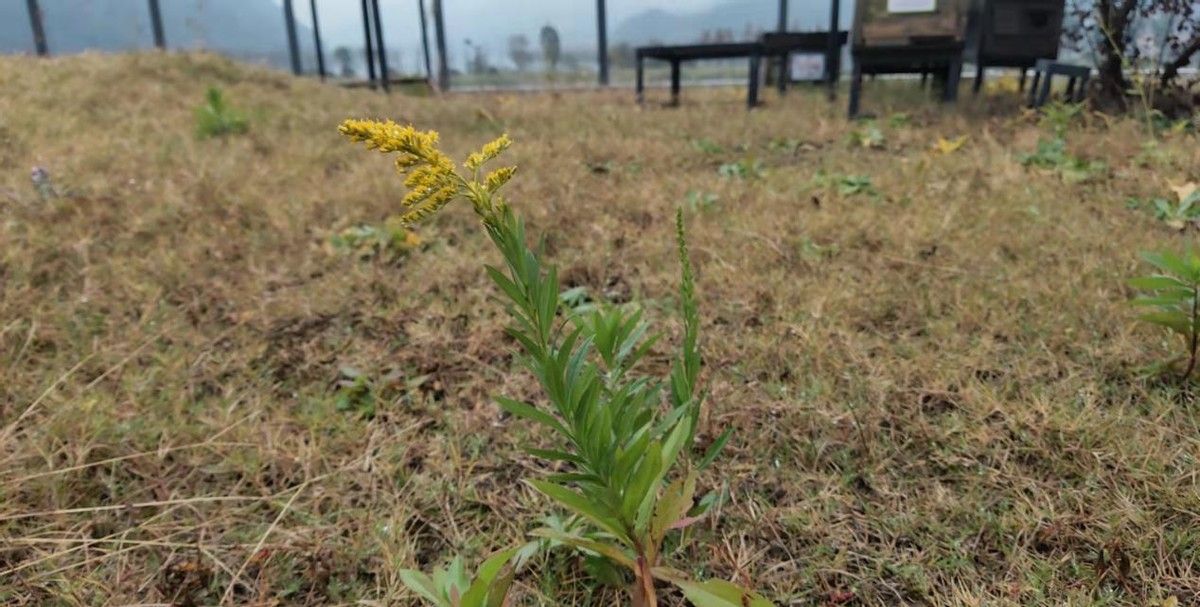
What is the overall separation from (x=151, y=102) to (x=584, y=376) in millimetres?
5578

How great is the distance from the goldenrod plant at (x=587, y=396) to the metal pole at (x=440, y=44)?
1329 cm

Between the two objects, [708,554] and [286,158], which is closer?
[708,554]

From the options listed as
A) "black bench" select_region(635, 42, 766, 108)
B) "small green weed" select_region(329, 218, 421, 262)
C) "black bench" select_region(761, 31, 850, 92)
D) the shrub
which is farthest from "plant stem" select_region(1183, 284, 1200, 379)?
"black bench" select_region(761, 31, 850, 92)

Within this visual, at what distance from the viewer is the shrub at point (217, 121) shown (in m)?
4.13

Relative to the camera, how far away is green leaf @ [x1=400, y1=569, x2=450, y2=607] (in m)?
0.85

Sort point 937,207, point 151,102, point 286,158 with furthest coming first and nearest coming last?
point 151,102, point 286,158, point 937,207

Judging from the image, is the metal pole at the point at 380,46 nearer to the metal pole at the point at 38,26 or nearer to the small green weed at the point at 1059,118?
the metal pole at the point at 38,26

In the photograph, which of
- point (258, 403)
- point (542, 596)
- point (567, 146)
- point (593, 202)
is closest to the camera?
point (542, 596)

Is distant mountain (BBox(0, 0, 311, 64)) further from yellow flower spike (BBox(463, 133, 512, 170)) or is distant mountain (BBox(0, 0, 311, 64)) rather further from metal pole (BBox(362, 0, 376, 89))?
yellow flower spike (BBox(463, 133, 512, 170))

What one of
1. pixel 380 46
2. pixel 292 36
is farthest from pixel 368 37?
pixel 292 36

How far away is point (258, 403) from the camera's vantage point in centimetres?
157

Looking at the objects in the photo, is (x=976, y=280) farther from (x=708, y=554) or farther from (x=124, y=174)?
(x=124, y=174)

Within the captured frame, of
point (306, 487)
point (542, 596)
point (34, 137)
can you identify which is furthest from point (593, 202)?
point (34, 137)

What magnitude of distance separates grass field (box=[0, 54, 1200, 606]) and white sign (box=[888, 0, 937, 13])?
198 centimetres
